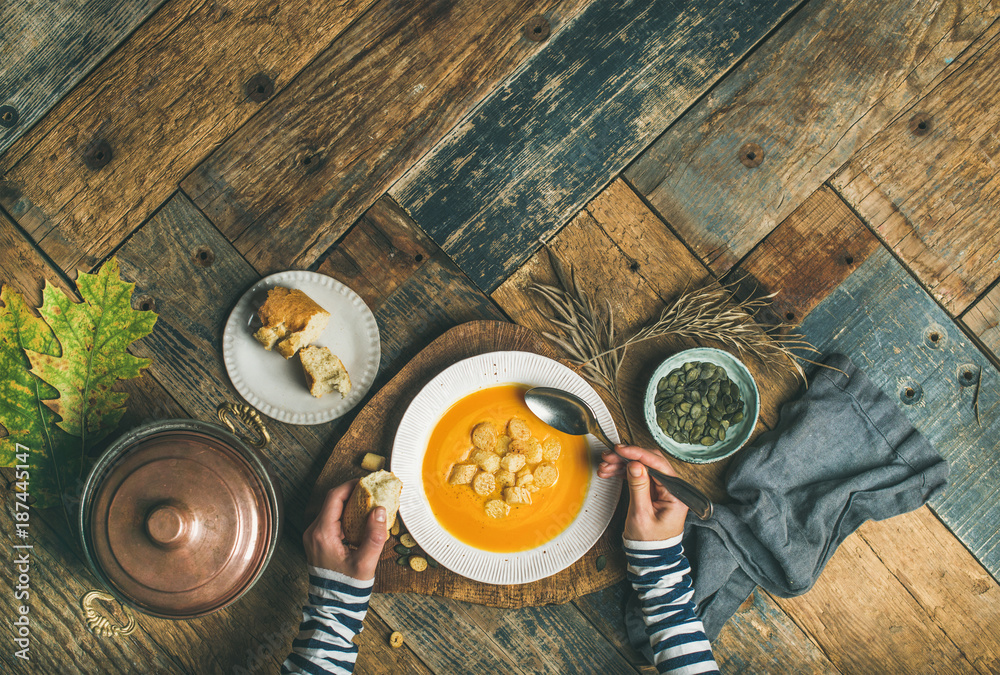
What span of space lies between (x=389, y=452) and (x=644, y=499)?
2.06 ft

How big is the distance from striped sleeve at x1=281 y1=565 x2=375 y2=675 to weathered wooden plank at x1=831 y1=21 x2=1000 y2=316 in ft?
5.31

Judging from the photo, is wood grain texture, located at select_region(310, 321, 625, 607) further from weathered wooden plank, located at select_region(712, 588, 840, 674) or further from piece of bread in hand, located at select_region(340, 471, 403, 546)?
weathered wooden plank, located at select_region(712, 588, 840, 674)

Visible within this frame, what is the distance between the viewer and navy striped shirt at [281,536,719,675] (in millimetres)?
1276

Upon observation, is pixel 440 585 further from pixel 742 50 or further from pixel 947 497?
pixel 742 50

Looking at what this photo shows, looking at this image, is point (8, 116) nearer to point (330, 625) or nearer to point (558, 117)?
point (558, 117)

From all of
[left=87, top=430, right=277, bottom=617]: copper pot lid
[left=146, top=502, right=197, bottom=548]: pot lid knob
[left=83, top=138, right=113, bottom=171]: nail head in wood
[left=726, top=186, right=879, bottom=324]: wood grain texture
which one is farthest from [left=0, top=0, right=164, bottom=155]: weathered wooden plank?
[left=726, top=186, right=879, bottom=324]: wood grain texture

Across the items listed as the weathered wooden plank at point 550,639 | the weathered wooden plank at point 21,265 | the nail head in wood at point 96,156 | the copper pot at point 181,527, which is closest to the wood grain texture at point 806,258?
the weathered wooden plank at point 550,639

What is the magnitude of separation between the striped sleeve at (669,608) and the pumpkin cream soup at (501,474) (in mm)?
204

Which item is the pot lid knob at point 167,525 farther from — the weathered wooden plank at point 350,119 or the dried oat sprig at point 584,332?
the dried oat sprig at point 584,332

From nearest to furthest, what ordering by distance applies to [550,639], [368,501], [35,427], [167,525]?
[167,525]
[368,501]
[35,427]
[550,639]

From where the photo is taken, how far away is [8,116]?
1455 millimetres

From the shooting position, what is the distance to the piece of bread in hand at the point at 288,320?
→ 1311 mm

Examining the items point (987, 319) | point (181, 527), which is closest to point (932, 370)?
point (987, 319)

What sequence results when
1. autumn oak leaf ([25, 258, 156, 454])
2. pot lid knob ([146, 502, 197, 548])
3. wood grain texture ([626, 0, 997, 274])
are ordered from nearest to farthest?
pot lid knob ([146, 502, 197, 548]) → autumn oak leaf ([25, 258, 156, 454]) → wood grain texture ([626, 0, 997, 274])
